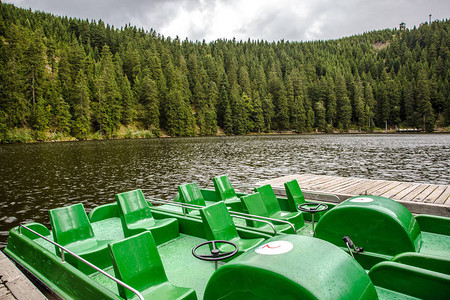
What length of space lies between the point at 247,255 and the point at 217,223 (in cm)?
278

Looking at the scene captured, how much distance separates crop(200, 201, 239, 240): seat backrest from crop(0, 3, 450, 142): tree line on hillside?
66.8 m

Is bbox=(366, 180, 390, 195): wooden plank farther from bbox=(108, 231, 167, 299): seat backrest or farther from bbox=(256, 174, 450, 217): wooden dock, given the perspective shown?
bbox=(108, 231, 167, 299): seat backrest

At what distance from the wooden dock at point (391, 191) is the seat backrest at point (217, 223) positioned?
3.29 metres

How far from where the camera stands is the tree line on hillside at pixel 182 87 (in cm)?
6775

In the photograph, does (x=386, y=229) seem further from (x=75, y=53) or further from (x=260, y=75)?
(x=260, y=75)

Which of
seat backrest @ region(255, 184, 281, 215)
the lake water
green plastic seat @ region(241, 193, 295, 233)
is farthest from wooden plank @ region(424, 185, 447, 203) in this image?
the lake water

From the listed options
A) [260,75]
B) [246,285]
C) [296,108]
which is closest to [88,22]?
[260,75]

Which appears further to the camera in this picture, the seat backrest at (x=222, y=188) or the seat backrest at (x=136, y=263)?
the seat backrest at (x=222, y=188)

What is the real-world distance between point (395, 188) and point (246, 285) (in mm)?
9778

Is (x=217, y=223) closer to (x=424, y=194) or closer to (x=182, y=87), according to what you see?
(x=424, y=194)

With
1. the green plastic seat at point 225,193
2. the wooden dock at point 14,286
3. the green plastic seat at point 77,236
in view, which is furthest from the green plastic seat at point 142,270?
the green plastic seat at point 225,193

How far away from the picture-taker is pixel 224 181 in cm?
944

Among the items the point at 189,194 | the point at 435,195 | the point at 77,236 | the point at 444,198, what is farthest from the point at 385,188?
the point at 77,236

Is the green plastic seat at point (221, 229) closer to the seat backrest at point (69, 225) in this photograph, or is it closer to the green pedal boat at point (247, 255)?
the green pedal boat at point (247, 255)
